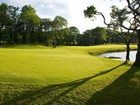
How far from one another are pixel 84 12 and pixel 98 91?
74.7ft

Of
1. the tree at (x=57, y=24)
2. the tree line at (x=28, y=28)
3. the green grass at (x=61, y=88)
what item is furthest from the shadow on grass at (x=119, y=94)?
the tree at (x=57, y=24)

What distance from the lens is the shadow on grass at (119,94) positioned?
1916 centimetres

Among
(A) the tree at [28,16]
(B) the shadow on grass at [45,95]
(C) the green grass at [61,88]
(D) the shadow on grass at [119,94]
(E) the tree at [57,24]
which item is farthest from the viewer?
(E) the tree at [57,24]

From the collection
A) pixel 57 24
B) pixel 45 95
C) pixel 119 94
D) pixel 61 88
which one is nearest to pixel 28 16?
pixel 57 24

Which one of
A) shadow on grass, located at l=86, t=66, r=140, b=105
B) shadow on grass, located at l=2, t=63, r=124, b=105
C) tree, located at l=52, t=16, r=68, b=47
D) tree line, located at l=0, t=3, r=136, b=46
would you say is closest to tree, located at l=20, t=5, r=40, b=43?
tree line, located at l=0, t=3, r=136, b=46

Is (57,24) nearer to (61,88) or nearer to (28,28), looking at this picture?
(28,28)

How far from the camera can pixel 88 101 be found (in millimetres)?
18812

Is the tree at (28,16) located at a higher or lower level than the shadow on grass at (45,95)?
higher

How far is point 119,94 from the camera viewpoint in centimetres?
2044

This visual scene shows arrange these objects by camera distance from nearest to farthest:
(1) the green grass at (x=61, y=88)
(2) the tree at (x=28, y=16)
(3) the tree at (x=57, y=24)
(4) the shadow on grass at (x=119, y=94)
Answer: (1) the green grass at (x=61, y=88)
(4) the shadow on grass at (x=119, y=94)
(2) the tree at (x=28, y=16)
(3) the tree at (x=57, y=24)

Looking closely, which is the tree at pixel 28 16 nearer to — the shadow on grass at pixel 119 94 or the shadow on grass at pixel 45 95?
the shadow on grass at pixel 119 94

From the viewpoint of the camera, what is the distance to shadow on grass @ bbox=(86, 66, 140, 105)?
1916cm

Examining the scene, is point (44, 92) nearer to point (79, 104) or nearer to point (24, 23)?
point (79, 104)

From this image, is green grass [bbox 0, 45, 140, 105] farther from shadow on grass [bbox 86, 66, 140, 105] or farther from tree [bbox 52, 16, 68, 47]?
tree [bbox 52, 16, 68, 47]
